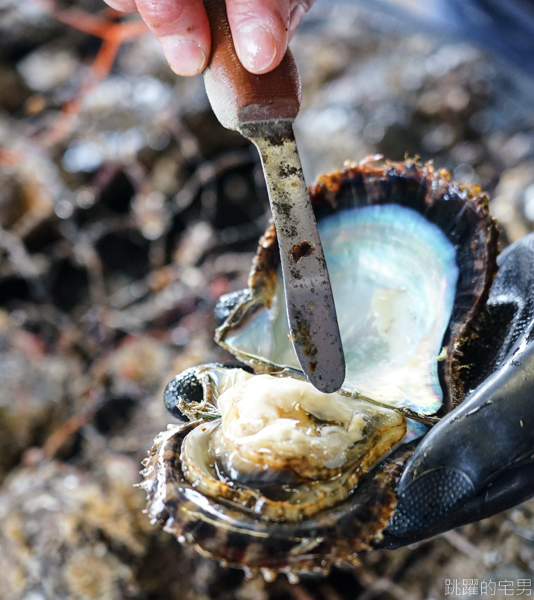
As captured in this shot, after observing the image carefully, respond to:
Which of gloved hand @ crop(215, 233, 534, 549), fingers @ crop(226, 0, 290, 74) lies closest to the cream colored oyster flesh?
gloved hand @ crop(215, 233, 534, 549)

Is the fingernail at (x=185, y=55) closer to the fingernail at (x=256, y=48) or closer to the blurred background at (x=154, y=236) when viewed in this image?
the fingernail at (x=256, y=48)

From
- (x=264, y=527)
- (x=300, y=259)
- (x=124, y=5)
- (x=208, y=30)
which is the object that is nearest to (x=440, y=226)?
(x=300, y=259)

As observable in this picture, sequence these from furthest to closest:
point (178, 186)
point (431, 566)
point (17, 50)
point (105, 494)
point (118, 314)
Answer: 1. point (17, 50)
2. point (178, 186)
3. point (118, 314)
4. point (105, 494)
5. point (431, 566)

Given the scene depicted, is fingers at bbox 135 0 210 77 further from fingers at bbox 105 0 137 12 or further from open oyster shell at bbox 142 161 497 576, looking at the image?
open oyster shell at bbox 142 161 497 576

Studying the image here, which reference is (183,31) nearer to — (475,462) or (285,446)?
(285,446)

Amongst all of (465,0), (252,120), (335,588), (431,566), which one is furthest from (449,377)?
(465,0)

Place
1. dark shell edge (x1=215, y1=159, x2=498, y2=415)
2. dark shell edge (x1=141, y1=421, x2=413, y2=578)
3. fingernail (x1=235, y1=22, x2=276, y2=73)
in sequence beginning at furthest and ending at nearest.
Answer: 1. dark shell edge (x1=215, y1=159, x2=498, y2=415)
2. fingernail (x1=235, y1=22, x2=276, y2=73)
3. dark shell edge (x1=141, y1=421, x2=413, y2=578)

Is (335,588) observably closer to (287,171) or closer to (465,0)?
(287,171)

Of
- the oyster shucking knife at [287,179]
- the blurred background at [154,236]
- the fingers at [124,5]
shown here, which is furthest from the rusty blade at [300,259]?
the blurred background at [154,236]
